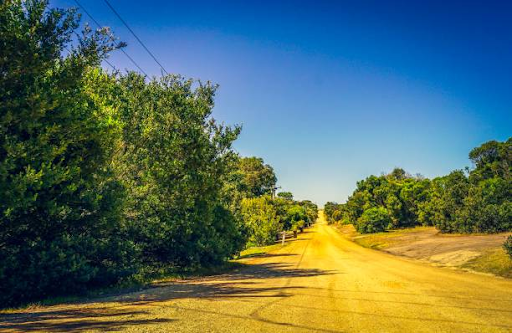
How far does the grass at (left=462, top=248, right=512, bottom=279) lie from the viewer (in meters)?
15.0

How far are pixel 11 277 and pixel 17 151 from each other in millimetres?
4269

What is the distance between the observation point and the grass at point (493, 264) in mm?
15023

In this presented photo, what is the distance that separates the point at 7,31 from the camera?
364 inches

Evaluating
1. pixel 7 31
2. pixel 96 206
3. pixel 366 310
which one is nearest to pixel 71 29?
pixel 7 31

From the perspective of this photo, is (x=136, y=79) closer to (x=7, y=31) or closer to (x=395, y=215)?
(x=7, y=31)

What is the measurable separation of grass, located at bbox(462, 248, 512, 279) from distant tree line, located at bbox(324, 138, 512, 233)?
77.6 ft

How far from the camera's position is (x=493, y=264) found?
16641mm

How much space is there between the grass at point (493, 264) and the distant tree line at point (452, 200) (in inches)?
931

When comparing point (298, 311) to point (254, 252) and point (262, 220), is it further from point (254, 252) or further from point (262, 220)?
point (262, 220)

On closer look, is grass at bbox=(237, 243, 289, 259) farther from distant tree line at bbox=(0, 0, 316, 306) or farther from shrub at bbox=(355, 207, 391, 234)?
shrub at bbox=(355, 207, 391, 234)

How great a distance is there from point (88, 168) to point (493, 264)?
20.6 metres

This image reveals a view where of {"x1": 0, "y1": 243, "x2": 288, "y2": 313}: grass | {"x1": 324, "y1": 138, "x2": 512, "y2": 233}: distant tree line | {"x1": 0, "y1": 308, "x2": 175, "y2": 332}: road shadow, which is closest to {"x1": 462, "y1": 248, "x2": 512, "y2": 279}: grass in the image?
{"x1": 0, "y1": 243, "x2": 288, "y2": 313}: grass

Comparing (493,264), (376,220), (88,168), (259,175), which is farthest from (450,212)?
(88,168)

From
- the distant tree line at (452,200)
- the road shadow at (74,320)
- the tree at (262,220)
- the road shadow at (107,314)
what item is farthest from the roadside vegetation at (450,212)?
the road shadow at (74,320)
